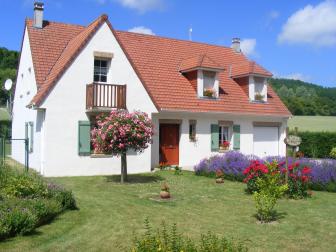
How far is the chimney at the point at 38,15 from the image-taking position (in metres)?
21.6

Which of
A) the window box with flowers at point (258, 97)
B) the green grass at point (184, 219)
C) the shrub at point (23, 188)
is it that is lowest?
the green grass at point (184, 219)

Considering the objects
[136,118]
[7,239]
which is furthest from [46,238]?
[136,118]

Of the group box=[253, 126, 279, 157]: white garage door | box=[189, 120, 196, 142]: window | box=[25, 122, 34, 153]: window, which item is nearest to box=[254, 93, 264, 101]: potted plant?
box=[253, 126, 279, 157]: white garage door

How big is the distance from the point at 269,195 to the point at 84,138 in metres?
10.0

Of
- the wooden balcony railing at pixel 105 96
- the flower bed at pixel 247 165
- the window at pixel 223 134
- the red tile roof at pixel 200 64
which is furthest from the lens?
the window at pixel 223 134

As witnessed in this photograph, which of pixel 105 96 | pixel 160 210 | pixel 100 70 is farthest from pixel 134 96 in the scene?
pixel 160 210

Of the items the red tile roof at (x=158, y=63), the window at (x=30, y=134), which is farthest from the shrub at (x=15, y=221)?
the window at (x=30, y=134)

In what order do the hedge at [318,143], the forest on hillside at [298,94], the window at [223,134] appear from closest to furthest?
the window at [223,134] → the hedge at [318,143] → the forest on hillside at [298,94]

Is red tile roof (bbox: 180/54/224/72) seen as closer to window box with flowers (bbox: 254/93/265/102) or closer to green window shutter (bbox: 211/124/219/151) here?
green window shutter (bbox: 211/124/219/151)

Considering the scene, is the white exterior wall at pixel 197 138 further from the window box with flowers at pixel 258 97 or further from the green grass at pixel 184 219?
the green grass at pixel 184 219

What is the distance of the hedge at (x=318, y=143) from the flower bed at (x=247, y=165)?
50.2ft

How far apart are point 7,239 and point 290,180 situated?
27.2 feet

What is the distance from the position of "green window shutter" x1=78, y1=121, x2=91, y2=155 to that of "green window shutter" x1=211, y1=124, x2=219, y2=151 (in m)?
7.28

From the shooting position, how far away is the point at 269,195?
34.0 feet
